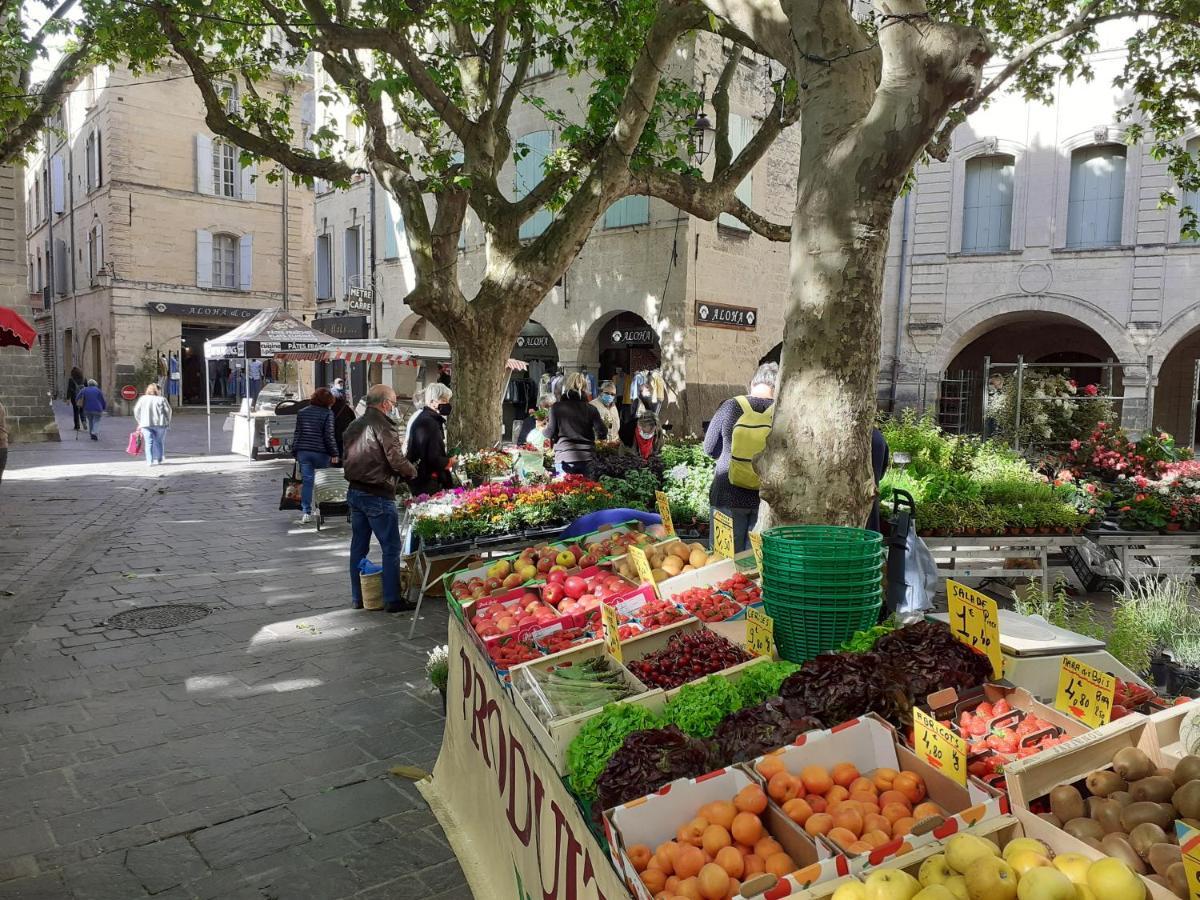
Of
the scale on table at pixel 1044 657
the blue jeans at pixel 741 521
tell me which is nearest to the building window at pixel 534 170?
the blue jeans at pixel 741 521

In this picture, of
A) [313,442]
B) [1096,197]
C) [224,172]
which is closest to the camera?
[313,442]

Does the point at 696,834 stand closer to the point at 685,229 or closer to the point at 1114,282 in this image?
the point at 685,229

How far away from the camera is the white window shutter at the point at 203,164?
1231 inches

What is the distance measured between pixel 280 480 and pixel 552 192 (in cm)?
776

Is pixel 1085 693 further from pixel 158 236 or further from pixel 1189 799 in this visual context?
pixel 158 236

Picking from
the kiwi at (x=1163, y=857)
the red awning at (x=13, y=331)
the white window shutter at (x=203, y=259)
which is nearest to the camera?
the kiwi at (x=1163, y=857)

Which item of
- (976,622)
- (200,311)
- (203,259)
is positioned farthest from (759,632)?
(203,259)

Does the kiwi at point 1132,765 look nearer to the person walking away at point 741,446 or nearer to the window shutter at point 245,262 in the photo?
the person walking away at point 741,446

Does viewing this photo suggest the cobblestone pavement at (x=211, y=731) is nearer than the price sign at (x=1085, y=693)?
No

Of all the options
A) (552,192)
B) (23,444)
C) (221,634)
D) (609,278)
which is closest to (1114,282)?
(609,278)

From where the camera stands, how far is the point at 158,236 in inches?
1203

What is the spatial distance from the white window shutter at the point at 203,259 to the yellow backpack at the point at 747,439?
30766 mm

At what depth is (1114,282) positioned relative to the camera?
1808cm

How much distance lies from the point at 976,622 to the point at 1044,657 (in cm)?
28
